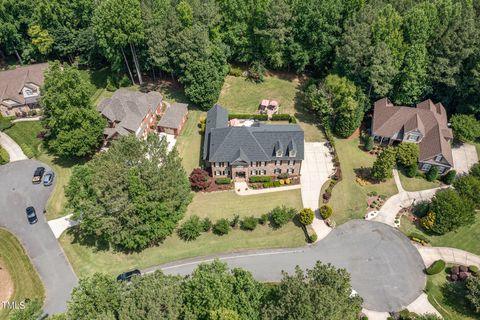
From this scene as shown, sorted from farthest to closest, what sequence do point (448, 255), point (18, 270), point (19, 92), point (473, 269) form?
1. point (19, 92)
2. point (448, 255)
3. point (18, 270)
4. point (473, 269)

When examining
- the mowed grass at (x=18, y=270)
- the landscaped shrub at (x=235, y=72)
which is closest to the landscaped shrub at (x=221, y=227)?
the mowed grass at (x=18, y=270)

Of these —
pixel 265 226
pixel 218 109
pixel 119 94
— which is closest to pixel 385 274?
pixel 265 226

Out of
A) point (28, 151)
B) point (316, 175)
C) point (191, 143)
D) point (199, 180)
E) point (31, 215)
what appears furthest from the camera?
point (191, 143)

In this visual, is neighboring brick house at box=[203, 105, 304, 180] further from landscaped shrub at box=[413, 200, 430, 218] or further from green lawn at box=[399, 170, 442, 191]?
Answer: landscaped shrub at box=[413, 200, 430, 218]

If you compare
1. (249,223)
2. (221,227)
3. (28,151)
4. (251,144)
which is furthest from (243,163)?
(28,151)

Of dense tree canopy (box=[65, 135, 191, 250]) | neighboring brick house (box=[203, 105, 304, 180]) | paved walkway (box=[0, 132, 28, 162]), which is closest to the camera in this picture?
dense tree canopy (box=[65, 135, 191, 250])

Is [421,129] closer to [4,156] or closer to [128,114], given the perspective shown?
[128,114]

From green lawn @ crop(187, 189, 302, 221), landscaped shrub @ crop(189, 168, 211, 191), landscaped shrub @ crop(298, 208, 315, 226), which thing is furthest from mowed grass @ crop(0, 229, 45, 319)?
landscaped shrub @ crop(298, 208, 315, 226)
